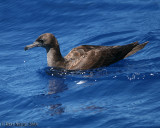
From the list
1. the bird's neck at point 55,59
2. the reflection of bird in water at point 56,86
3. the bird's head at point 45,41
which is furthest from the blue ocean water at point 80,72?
the bird's head at point 45,41

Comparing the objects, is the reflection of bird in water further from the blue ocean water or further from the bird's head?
the bird's head

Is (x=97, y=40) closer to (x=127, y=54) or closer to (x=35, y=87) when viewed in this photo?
(x=127, y=54)

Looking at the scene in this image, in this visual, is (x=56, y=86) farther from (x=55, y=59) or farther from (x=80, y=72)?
(x=55, y=59)

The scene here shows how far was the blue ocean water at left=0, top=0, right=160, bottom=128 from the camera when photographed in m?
8.43

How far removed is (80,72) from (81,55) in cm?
67

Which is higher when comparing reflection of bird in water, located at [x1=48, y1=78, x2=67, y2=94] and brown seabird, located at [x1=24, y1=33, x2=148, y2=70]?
brown seabird, located at [x1=24, y1=33, x2=148, y2=70]

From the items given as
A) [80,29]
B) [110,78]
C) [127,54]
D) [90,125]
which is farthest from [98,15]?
[90,125]

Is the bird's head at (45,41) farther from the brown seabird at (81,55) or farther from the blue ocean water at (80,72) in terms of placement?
the blue ocean water at (80,72)

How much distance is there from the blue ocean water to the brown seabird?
23cm

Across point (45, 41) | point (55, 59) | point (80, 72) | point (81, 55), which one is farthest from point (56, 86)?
point (45, 41)

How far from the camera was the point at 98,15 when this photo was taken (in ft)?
51.4

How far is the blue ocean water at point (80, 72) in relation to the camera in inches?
332

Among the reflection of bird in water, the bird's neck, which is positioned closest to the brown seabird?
the bird's neck

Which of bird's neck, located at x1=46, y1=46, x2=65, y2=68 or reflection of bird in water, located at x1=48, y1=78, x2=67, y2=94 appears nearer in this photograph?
reflection of bird in water, located at x1=48, y1=78, x2=67, y2=94
